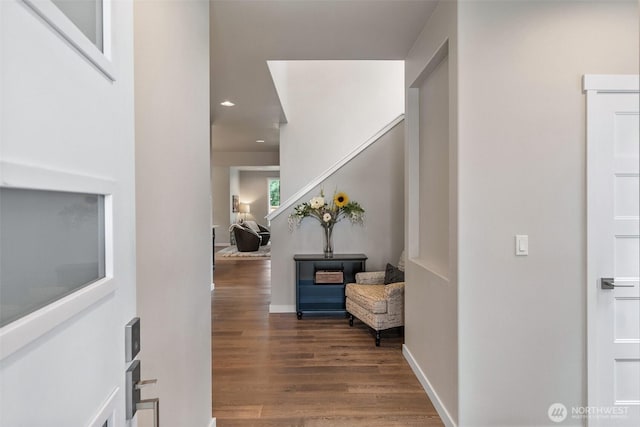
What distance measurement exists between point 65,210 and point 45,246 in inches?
2.5

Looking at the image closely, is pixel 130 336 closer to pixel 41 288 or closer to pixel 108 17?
pixel 41 288

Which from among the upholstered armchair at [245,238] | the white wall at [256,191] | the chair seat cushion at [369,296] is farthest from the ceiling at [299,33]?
the white wall at [256,191]

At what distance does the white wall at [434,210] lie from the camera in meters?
1.98

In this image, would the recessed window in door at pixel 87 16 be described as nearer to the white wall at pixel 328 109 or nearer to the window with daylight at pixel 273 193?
the white wall at pixel 328 109

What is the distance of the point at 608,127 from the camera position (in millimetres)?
764

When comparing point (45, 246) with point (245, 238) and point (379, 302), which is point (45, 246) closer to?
point (379, 302)

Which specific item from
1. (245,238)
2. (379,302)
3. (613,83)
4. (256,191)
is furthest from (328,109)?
(256,191)

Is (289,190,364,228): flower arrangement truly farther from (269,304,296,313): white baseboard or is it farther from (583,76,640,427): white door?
(583,76,640,427): white door

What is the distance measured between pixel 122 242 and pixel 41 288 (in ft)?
0.75

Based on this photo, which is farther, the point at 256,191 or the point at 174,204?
the point at 256,191

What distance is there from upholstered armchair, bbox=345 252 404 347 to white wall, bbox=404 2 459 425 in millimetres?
295

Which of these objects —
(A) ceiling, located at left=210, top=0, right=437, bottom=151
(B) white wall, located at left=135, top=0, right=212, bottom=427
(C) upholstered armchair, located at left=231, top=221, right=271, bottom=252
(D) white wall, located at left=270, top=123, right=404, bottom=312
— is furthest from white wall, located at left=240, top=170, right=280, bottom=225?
(B) white wall, located at left=135, top=0, right=212, bottom=427

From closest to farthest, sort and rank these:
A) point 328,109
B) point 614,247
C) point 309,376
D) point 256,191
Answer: point 614,247 → point 309,376 → point 328,109 → point 256,191

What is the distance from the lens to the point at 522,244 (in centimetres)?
187
